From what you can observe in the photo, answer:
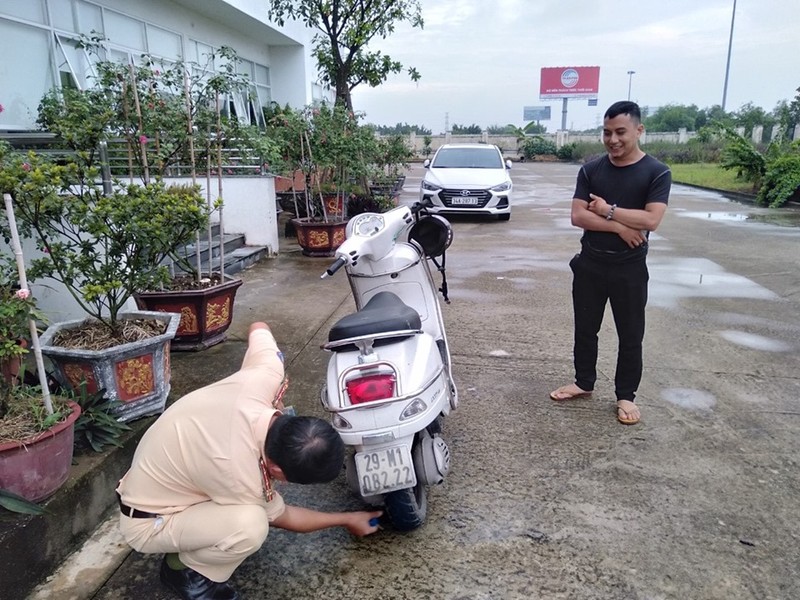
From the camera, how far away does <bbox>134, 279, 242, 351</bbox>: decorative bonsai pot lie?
152 inches

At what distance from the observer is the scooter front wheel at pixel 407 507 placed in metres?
2.17

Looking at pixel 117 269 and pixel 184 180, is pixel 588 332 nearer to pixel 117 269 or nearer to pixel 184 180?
pixel 117 269

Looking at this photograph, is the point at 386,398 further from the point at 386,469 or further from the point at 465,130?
the point at 465,130

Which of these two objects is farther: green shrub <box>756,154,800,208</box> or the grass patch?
the grass patch

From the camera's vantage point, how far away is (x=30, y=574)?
2020mm

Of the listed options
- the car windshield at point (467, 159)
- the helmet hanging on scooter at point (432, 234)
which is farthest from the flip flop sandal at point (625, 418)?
the car windshield at point (467, 159)

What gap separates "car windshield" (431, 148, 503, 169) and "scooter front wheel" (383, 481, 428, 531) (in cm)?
942

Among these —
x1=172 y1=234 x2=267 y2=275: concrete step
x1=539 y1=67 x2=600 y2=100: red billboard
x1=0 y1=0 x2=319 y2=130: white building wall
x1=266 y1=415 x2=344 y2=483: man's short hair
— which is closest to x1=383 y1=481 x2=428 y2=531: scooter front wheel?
A: x1=266 y1=415 x2=344 y2=483: man's short hair

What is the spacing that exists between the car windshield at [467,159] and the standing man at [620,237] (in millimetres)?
8177

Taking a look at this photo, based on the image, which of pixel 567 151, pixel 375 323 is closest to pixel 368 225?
pixel 375 323

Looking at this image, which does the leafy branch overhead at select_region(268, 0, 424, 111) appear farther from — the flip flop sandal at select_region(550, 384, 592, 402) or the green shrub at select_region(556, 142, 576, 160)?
the green shrub at select_region(556, 142, 576, 160)

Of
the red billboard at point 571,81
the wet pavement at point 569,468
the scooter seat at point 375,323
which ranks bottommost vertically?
the wet pavement at point 569,468

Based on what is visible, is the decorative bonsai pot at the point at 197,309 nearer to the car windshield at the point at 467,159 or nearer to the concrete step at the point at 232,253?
the concrete step at the point at 232,253

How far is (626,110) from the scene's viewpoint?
112 inches
